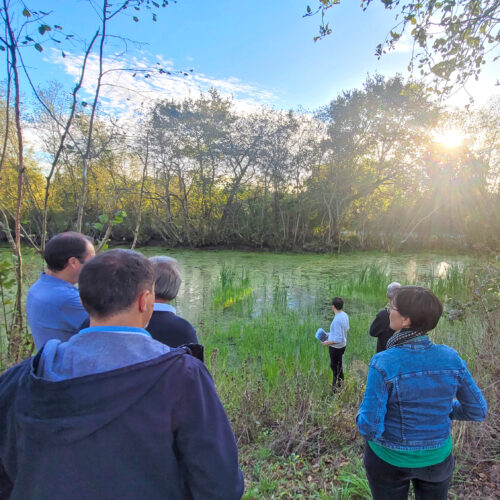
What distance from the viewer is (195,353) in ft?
3.26

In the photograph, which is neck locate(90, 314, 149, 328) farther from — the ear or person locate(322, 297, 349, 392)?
person locate(322, 297, 349, 392)

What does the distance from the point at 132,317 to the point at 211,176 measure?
18140 mm

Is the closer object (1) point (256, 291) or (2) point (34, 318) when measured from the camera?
(2) point (34, 318)

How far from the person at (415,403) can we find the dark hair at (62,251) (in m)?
1.52

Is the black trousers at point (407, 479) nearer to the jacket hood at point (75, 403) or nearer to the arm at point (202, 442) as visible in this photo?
the arm at point (202, 442)

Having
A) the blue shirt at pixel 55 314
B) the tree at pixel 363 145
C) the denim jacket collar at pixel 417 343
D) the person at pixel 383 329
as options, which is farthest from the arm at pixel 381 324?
the tree at pixel 363 145

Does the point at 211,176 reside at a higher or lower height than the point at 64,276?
higher

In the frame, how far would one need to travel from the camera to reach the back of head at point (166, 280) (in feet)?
5.37

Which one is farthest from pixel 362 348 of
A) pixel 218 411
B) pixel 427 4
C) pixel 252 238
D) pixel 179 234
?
pixel 179 234

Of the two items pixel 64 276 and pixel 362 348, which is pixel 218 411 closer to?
pixel 64 276

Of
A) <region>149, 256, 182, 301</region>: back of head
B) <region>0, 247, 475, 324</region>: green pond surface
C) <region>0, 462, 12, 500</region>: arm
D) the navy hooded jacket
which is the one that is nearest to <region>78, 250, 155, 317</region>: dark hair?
the navy hooded jacket

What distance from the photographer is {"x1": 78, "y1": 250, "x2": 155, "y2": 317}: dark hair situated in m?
0.85

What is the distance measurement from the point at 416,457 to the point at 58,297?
173 cm

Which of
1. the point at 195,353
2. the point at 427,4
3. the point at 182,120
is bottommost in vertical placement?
the point at 195,353
